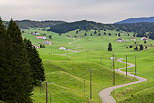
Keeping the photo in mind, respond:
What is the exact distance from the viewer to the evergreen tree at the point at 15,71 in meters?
29.0

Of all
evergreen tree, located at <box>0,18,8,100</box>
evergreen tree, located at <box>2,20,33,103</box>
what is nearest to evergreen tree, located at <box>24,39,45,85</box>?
evergreen tree, located at <box>2,20,33,103</box>

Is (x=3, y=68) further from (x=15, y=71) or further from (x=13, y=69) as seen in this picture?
(x=15, y=71)

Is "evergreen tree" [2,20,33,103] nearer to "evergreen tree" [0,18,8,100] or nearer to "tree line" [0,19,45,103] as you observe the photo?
"tree line" [0,19,45,103]

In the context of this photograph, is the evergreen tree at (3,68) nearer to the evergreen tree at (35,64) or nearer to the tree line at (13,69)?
the tree line at (13,69)

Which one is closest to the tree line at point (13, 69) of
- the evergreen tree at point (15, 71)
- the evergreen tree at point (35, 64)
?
the evergreen tree at point (15, 71)

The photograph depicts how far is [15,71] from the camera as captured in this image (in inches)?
1163

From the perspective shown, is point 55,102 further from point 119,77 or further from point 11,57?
point 119,77

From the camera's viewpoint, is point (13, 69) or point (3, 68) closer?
point (3, 68)

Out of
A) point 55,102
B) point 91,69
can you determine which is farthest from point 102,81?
point 55,102

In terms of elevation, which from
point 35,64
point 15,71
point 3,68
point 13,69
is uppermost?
point 3,68

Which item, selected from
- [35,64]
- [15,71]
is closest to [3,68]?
[15,71]

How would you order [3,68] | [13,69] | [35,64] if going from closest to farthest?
[3,68], [13,69], [35,64]

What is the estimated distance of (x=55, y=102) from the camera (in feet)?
145

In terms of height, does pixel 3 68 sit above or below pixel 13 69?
above
